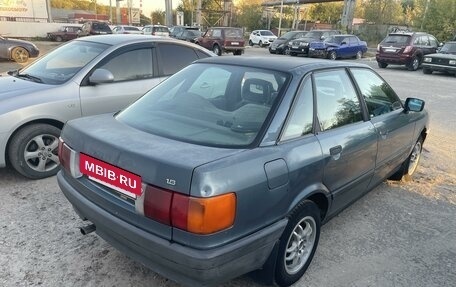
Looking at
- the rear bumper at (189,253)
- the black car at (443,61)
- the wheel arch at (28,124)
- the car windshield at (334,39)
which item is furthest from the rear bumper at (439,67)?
the rear bumper at (189,253)

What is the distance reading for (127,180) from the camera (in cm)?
233

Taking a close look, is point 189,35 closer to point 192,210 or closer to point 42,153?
point 42,153

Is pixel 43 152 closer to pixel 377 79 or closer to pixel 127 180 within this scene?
pixel 127 180

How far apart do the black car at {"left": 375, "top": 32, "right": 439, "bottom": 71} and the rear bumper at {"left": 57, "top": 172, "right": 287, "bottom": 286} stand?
64.4 feet

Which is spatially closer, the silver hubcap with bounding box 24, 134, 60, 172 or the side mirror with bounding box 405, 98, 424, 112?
the side mirror with bounding box 405, 98, 424, 112

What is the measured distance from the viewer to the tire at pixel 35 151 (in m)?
4.23

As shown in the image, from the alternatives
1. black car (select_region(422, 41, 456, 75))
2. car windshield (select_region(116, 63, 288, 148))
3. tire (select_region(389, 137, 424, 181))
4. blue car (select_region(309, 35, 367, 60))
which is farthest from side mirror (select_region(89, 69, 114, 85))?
blue car (select_region(309, 35, 367, 60))

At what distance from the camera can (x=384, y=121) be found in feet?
12.6

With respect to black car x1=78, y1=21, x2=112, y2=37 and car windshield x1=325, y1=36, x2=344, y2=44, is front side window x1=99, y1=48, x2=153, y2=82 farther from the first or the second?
black car x1=78, y1=21, x2=112, y2=37

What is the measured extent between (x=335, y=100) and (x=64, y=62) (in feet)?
11.7

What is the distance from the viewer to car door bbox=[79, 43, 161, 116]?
4.77 metres

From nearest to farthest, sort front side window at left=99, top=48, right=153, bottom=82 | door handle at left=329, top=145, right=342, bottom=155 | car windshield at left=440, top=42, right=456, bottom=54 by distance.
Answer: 1. door handle at left=329, top=145, right=342, bottom=155
2. front side window at left=99, top=48, right=153, bottom=82
3. car windshield at left=440, top=42, right=456, bottom=54

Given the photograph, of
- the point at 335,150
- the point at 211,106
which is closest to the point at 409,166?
the point at 335,150

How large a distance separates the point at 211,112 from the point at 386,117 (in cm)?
199
